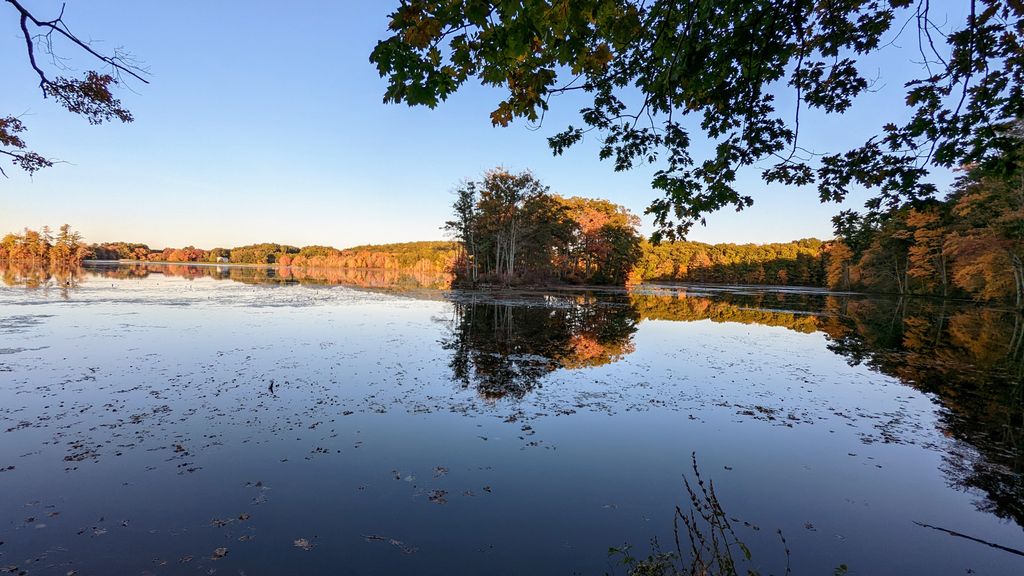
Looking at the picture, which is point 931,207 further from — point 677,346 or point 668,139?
→ point 677,346

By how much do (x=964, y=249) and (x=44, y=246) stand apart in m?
167

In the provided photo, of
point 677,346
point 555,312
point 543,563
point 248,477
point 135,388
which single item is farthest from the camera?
point 555,312

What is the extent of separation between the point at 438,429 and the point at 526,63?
5386mm

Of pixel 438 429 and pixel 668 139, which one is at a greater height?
pixel 668 139

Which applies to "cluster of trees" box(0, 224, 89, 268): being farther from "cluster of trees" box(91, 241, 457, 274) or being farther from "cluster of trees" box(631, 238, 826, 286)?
"cluster of trees" box(631, 238, 826, 286)

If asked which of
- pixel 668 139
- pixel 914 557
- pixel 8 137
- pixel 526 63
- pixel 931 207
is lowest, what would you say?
pixel 914 557

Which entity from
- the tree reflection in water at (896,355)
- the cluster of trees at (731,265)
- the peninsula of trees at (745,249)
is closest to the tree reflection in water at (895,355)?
the tree reflection in water at (896,355)

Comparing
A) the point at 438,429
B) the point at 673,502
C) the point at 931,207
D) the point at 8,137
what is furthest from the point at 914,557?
the point at 8,137

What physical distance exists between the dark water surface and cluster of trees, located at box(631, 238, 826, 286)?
88.6 m

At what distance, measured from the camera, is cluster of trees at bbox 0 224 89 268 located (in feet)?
318

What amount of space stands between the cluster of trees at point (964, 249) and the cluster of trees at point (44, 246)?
150 metres

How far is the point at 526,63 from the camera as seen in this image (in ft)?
13.2

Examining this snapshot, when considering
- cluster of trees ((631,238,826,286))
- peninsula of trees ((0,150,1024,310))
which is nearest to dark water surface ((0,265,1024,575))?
peninsula of trees ((0,150,1024,310))

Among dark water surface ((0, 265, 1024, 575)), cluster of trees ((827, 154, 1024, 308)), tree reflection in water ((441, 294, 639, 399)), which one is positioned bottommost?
dark water surface ((0, 265, 1024, 575))
